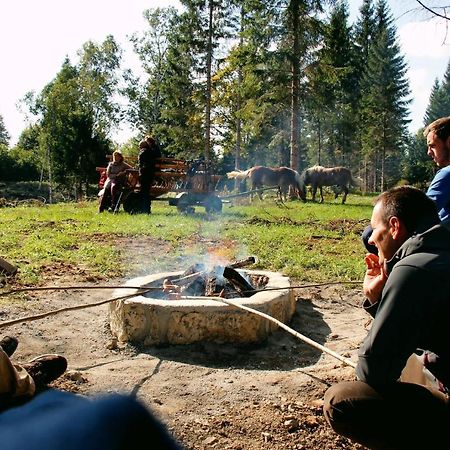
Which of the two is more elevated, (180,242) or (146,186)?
(146,186)

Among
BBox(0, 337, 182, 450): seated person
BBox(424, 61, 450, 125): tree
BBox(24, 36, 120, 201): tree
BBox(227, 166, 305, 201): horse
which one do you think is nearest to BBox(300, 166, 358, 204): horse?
BBox(227, 166, 305, 201): horse

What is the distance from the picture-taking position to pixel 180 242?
361 inches

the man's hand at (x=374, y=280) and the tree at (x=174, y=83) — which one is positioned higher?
the tree at (x=174, y=83)

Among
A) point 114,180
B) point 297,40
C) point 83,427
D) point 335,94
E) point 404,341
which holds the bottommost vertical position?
point 83,427

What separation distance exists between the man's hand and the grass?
3998 millimetres

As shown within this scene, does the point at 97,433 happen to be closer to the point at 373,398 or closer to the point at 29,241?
the point at 373,398

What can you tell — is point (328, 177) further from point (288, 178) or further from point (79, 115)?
point (79, 115)

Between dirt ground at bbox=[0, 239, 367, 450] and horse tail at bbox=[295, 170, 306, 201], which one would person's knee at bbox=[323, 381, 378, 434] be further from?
horse tail at bbox=[295, 170, 306, 201]

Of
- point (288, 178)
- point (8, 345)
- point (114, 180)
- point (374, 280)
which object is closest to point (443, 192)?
point (374, 280)

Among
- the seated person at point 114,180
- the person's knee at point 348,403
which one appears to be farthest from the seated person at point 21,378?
the seated person at point 114,180

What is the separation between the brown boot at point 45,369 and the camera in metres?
3.03

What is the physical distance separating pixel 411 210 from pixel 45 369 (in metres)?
2.40

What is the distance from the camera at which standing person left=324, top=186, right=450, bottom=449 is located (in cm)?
180

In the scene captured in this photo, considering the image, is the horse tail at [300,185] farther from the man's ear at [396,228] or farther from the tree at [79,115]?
the man's ear at [396,228]
